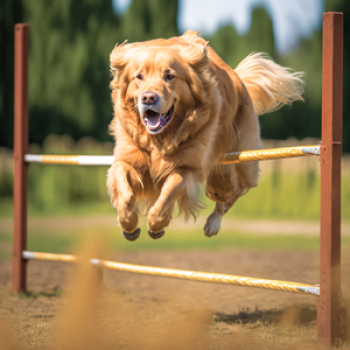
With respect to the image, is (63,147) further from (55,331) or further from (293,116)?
(55,331)

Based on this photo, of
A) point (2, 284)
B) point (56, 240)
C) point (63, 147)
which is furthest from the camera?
point (63, 147)

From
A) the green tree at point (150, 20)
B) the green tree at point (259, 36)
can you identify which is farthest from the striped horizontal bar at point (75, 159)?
the green tree at point (259, 36)

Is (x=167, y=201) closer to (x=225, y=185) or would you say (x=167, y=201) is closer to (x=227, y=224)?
(x=225, y=185)

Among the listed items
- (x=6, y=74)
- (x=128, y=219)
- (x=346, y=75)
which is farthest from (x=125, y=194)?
(x=346, y=75)

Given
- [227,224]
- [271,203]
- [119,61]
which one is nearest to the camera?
[119,61]

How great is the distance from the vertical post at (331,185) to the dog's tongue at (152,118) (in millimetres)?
932

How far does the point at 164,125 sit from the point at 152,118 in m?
0.08

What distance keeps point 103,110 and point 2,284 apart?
843 cm

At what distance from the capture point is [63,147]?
11.9 meters

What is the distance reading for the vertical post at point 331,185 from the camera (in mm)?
2607

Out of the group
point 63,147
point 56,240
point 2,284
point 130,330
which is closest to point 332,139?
point 130,330

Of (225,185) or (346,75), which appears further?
(346,75)

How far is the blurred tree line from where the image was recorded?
12117mm

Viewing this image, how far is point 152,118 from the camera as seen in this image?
104 inches
